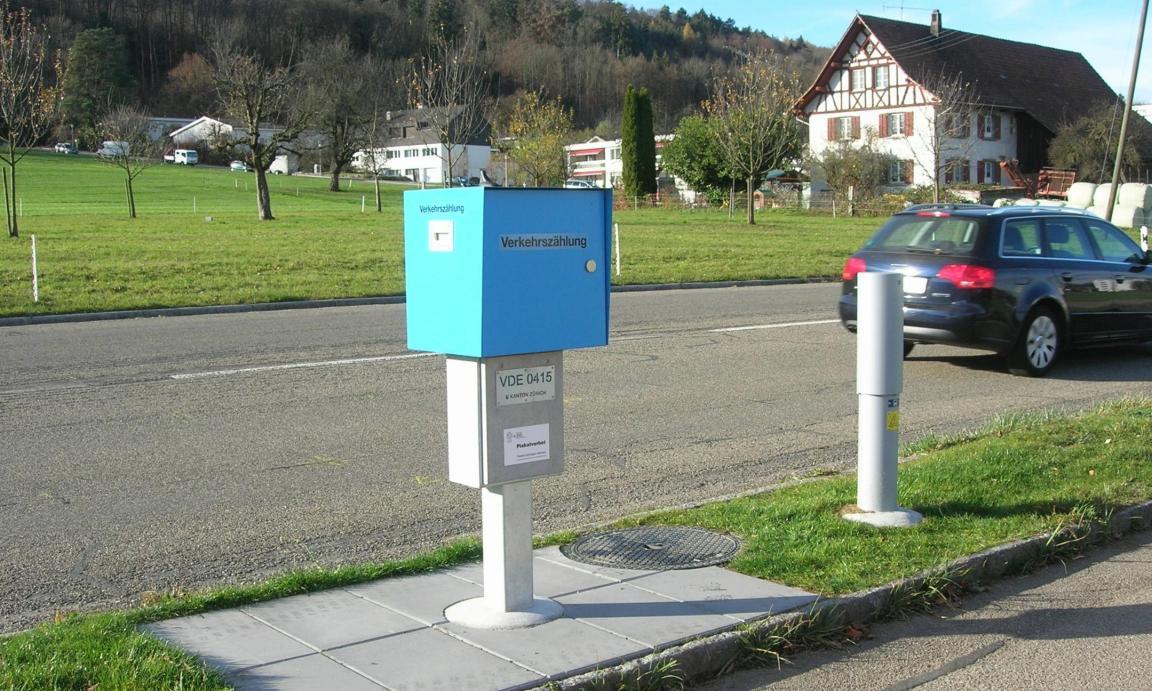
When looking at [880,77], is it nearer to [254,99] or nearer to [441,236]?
[254,99]

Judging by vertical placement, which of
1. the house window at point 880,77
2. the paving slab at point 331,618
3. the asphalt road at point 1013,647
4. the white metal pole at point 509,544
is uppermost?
the house window at point 880,77

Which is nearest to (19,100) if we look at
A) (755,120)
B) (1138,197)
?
(755,120)

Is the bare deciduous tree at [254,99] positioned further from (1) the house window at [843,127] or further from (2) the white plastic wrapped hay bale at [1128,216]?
(1) the house window at [843,127]

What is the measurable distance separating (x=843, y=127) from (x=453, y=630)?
242 ft

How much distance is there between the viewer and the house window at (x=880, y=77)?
7112cm

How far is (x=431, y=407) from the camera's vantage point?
997 cm

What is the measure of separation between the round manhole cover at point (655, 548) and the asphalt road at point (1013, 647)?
37.1 inches

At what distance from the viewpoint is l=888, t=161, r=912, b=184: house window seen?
6712 centimetres

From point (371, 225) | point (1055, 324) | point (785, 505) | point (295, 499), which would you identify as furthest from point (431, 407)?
point (371, 225)

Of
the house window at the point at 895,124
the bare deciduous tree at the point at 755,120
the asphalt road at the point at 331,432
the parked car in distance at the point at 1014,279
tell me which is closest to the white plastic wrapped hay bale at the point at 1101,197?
the bare deciduous tree at the point at 755,120

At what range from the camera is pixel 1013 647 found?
4793 mm

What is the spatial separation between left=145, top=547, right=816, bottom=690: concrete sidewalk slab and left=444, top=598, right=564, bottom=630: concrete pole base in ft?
0.14

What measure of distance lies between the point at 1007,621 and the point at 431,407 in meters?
5.79

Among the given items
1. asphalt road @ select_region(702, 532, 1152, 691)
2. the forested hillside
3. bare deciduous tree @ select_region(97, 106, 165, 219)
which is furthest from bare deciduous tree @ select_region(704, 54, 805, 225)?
the forested hillside
